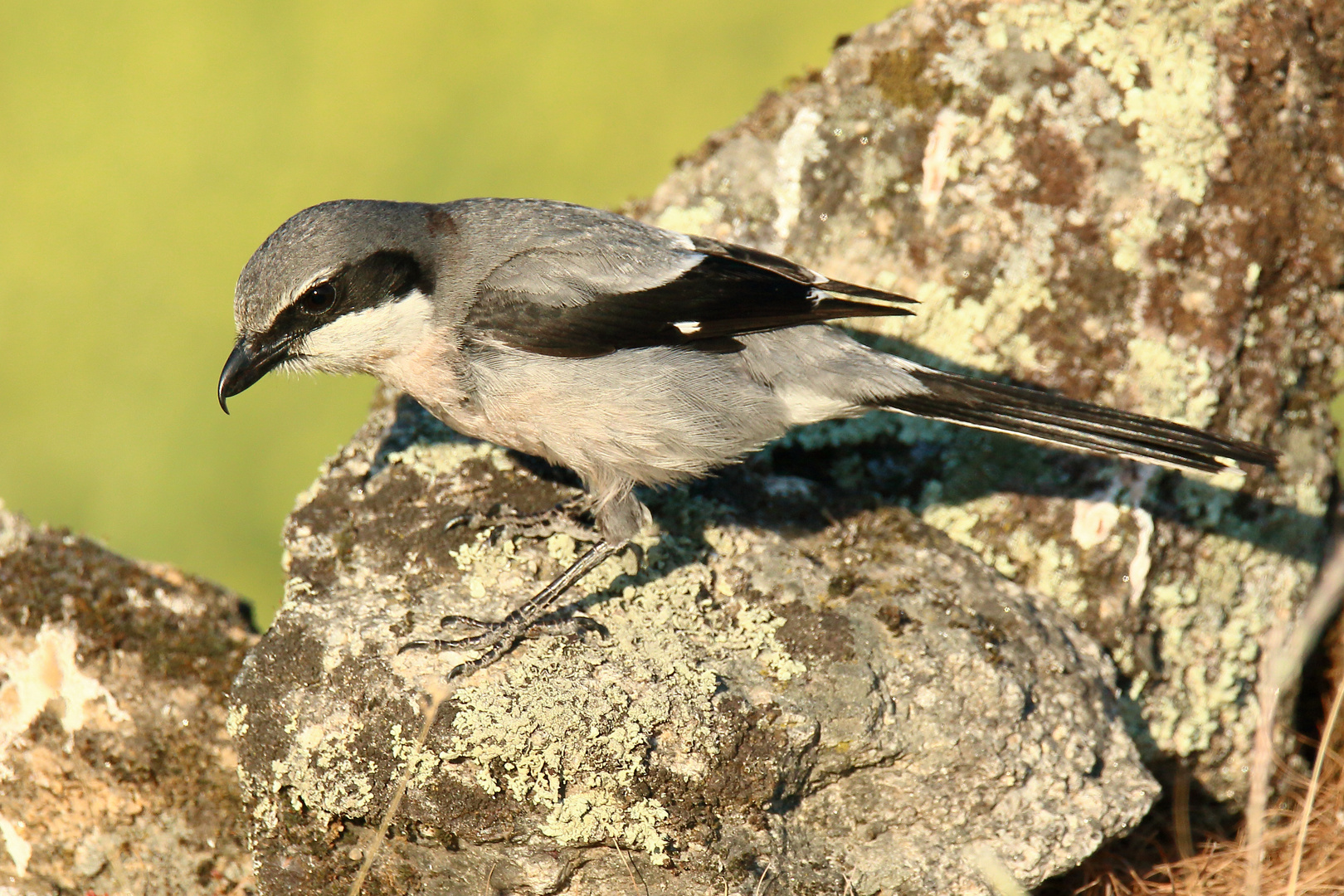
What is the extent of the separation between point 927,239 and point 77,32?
232 inches

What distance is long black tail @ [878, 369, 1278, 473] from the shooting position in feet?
11.0

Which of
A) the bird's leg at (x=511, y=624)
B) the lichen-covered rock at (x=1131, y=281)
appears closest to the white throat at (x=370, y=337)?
the bird's leg at (x=511, y=624)

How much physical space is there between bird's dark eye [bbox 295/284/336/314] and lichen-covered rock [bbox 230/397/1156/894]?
0.66 meters

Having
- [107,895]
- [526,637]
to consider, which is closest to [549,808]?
[526,637]

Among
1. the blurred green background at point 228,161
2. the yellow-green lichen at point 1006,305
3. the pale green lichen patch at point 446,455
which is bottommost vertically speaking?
the yellow-green lichen at point 1006,305

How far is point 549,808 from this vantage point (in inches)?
107

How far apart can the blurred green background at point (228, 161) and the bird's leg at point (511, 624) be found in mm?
3260

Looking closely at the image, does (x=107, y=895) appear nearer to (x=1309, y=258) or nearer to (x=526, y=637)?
(x=526, y=637)

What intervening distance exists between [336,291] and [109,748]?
5.00ft

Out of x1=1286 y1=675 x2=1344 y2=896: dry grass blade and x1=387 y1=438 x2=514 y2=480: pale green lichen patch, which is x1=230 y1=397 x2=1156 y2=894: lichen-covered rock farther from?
x1=1286 y1=675 x2=1344 y2=896: dry grass blade

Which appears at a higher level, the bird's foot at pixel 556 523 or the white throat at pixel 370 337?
the white throat at pixel 370 337

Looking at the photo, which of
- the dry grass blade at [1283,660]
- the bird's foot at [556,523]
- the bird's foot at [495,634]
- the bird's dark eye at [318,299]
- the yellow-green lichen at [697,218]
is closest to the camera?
the bird's foot at [495,634]

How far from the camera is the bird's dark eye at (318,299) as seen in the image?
327 centimetres

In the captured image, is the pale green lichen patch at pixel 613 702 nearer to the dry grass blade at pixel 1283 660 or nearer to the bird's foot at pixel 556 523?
the bird's foot at pixel 556 523
